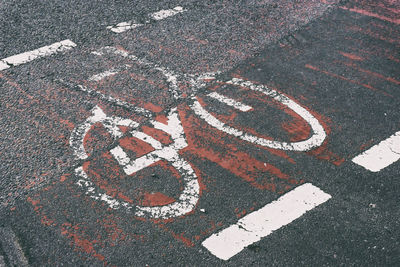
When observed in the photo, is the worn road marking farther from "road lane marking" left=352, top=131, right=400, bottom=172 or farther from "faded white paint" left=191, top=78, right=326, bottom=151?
"road lane marking" left=352, top=131, right=400, bottom=172

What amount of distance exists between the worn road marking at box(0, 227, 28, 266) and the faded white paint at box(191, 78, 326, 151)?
88.4 inches

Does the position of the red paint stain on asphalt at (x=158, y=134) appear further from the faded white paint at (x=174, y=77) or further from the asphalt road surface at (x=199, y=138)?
the faded white paint at (x=174, y=77)

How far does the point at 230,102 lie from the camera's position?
5645 mm

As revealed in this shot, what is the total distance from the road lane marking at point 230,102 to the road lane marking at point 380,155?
1.31m

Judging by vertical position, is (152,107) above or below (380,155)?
above

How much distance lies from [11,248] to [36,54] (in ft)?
11.4

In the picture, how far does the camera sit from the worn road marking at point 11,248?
3.71 metres

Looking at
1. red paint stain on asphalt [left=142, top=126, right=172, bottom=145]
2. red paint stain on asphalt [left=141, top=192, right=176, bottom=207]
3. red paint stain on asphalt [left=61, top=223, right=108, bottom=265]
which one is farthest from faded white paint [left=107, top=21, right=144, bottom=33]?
red paint stain on asphalt [left=61, top=223, right=108, bottom=265]

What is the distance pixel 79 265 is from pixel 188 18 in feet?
15.9

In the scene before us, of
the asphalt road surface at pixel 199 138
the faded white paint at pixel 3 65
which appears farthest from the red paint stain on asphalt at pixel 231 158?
the faded white paint at pixel 3 65

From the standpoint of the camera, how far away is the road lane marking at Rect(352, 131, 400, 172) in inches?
187

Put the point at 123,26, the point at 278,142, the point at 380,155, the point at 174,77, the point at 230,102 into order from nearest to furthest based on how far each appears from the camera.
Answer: the point at 380,155 < the point at 278,142 < the point at 230,102 < the point at 174,77 < the point at 123,26

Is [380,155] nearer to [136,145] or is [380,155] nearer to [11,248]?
[136,145]

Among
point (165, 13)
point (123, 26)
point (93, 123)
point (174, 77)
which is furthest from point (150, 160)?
point (165, 13)
